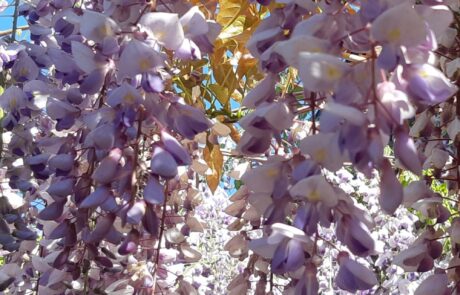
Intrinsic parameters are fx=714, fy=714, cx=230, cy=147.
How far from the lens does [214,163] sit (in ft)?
4.43

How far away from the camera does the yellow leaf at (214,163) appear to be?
1.33m

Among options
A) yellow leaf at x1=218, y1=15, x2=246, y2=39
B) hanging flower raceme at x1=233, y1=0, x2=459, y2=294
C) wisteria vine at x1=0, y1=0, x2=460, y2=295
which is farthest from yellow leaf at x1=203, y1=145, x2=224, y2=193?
hanging flower raceme at x1=233, y1=0, x2=459, y2=294

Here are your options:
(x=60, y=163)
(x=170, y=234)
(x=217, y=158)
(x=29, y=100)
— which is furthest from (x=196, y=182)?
(x=60, y=163)

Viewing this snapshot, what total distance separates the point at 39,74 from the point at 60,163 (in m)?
0.42

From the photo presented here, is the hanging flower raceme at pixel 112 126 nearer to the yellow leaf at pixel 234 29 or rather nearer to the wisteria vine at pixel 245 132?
the wisteria vine at pixel 245 132

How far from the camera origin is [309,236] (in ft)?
2.14

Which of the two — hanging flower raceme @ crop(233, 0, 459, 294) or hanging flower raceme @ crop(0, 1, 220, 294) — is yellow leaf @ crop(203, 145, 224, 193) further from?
hanging flower raceme @ crop(233, 0, 459, 294)

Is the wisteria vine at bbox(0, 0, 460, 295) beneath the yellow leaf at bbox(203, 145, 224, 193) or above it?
above

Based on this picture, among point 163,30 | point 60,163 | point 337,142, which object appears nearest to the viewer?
point 337,142

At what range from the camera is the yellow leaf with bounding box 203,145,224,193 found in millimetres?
1328

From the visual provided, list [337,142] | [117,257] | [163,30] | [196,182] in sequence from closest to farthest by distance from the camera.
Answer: [337,142] → [163,30] → [117,257] → [196,182]

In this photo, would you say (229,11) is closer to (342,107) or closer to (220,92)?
(220,92)

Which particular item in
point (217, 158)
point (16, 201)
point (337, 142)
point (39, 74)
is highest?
point (337, 142)

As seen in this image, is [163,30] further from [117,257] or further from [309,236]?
[117,257]
